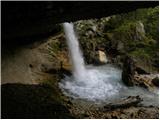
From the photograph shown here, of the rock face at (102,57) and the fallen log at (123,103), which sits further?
the rock face at (102,57)

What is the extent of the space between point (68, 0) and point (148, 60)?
48.1ft

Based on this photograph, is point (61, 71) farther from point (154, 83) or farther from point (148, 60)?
point (148, 60)

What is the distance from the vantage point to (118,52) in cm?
2223

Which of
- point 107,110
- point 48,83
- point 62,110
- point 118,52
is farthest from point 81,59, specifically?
point 62,110

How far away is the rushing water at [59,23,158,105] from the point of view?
47.5 feet

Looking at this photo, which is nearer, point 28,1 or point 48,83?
point 28,1

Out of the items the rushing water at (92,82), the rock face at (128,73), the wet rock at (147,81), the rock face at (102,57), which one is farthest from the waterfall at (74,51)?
the wet rock at (147,81)

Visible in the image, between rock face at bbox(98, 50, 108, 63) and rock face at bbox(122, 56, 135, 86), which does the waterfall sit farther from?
rock face at bbox(122, 56, 135, 86)

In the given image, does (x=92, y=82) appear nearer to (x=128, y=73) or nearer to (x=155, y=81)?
(x=128, y=73)

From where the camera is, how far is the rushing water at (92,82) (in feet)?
47.5

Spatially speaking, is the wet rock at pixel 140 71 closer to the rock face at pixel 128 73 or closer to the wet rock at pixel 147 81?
the wet rock at pixel 147 81

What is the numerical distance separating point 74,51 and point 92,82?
3598mm

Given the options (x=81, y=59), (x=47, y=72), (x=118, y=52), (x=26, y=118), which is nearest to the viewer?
(x=26, y=118)

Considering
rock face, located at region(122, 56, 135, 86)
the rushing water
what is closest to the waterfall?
the rushing water
